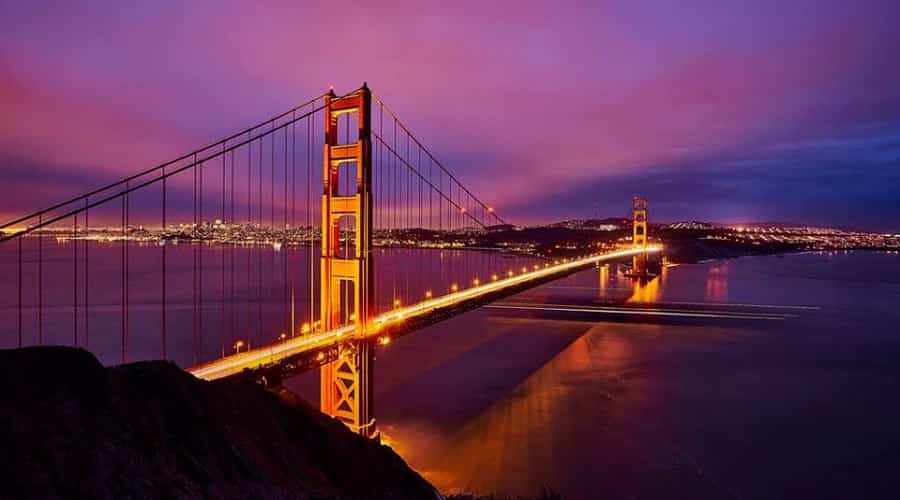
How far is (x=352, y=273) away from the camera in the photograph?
1232 cm

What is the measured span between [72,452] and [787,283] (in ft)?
213

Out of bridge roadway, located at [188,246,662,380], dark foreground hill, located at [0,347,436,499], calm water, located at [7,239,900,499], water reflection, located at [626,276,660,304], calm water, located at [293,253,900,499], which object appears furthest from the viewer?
water reflection, located at [626,276,660,304]

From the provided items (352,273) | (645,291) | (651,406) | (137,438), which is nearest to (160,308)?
(352,273)

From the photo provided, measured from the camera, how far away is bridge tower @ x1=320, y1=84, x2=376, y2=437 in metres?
11.7

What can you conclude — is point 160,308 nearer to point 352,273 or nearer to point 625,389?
point 352,273

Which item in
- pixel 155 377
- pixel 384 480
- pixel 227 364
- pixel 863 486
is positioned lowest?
pixel 863 486

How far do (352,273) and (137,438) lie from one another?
A: 764 centimetres

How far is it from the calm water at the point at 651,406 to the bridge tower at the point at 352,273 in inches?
86.5

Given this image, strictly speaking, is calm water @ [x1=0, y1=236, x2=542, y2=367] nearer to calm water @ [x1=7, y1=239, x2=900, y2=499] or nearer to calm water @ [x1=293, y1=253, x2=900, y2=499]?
calm water @ [x1=7, y1=239, x2=900, y2=499]

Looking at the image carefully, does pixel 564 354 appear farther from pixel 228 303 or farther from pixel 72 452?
pixel 228 303

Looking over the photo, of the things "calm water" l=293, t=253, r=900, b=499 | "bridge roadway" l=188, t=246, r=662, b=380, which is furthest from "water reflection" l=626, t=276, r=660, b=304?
"bridge roadway" l=188, t=246, r=662, b=380

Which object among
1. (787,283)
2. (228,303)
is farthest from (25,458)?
(787,283)

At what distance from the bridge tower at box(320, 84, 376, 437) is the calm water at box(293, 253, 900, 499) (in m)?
2.20

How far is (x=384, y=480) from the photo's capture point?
288 inches
